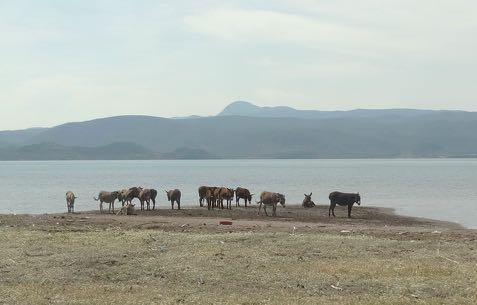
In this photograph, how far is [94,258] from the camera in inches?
823

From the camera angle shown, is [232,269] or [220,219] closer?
[232,269]

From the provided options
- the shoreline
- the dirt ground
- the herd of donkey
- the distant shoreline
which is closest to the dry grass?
the dirt ground

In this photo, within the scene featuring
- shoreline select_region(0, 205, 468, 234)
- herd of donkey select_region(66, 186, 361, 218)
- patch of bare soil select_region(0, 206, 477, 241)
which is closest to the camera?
patch of bare soil select_region(0, 206, 477, 241)

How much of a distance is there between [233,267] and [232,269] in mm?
283

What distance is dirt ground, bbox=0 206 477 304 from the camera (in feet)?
52.2

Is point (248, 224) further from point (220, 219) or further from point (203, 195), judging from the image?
point (203, 195)

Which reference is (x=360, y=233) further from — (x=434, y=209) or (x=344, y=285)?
(x=434, y=209)

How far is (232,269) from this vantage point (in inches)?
758

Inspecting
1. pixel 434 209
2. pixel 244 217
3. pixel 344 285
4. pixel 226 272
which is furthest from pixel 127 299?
pixel 434 209

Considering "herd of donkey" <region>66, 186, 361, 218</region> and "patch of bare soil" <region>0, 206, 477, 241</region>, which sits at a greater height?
"herd of donkey" <region>66, 186, 361, 218</region>

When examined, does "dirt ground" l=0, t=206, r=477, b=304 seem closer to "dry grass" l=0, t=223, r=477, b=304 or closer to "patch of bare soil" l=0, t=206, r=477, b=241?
"dry grass" l=0, t=223, r=477, b=304

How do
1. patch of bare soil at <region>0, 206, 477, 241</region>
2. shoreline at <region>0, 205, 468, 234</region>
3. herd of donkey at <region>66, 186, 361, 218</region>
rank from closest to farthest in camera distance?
1. patch of bare soil at <region>0, 206, 477, 241</region>
2. shoreline at <region>0, 205, 468, 234</region>
3. herd of donkey at <region>66, 186, 361, 218</region>

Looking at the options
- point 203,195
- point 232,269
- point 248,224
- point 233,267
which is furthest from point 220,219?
point 232,269

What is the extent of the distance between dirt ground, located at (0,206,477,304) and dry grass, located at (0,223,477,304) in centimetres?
3
